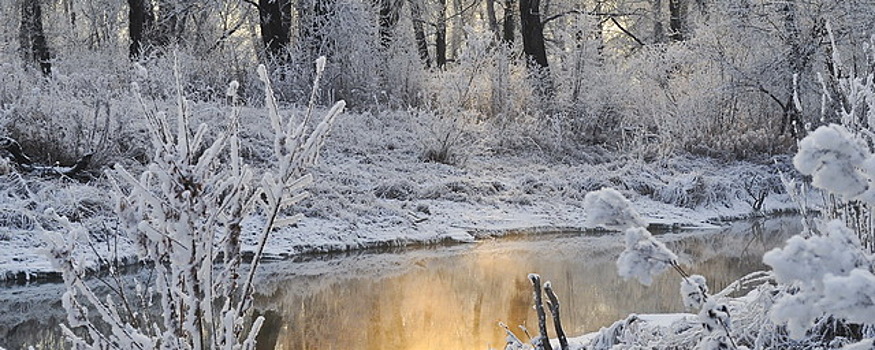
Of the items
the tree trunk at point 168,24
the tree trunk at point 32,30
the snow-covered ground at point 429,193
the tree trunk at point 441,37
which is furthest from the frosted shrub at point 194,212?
the tree trunk at point 441,37

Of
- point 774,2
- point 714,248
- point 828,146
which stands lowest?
point 714,248

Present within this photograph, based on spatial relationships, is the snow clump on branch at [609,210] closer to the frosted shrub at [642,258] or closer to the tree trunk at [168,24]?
the frosted shrub at [642,258]

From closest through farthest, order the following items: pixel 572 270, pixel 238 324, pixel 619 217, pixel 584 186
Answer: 1. pixel 619 217
2. pixel 238 324
3. pixel 572 270
4. pixel 584 186

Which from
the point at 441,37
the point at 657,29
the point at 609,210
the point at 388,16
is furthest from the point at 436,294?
the point at 657,29

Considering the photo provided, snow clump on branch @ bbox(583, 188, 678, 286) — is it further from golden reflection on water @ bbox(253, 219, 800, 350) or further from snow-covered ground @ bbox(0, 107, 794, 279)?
snow-covered ground @ bbox(0, 107, 794, 279)

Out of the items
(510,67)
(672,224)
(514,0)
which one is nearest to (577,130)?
(510,67)

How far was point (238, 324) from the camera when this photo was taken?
2.16 m

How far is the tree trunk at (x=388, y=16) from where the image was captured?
14.7m

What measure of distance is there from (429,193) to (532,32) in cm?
729

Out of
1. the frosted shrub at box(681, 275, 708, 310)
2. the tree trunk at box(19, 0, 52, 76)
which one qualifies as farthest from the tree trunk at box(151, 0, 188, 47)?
the frosted shrub at box(681, 275, 708, 310)

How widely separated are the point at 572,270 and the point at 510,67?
24.0 ft

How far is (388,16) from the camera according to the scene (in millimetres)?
15328

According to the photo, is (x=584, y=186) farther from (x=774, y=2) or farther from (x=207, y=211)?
(x=207, y=211)

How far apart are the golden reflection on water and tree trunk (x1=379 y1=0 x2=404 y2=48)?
753 centimetres
